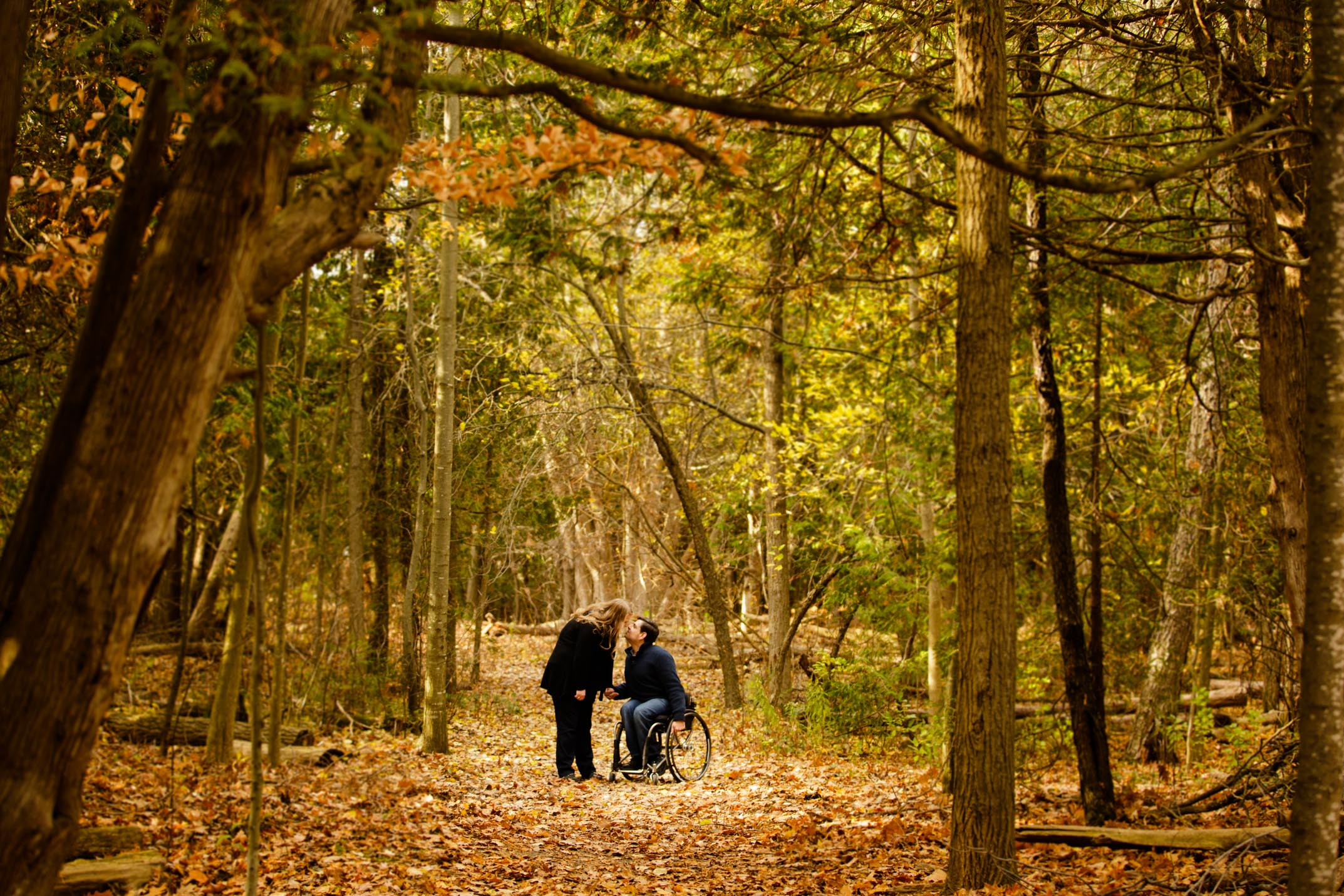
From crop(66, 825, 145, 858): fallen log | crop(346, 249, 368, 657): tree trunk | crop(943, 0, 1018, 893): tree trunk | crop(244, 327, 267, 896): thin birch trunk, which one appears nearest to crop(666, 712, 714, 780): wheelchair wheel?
crop(943, 0, 1018, 893): tree trunk

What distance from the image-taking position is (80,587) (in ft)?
9.06

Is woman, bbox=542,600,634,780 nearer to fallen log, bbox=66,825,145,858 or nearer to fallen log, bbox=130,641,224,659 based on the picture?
fallen log, bbox=66,825,145,858

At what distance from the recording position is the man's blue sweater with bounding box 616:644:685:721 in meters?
10.4

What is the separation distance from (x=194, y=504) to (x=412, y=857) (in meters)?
2.96

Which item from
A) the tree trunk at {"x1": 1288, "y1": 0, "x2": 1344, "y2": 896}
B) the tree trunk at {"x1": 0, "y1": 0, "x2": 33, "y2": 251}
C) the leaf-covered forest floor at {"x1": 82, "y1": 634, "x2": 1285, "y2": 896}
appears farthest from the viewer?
the leaf-covered forest floor at {"x1": 82, "y1": 634, "x2": 1285, "y2": 896}

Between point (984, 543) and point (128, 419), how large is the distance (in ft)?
14.7

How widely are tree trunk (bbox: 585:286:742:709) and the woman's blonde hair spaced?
5.00 m

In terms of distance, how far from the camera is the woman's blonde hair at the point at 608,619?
10484mm

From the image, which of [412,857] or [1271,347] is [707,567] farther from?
[1271,347]

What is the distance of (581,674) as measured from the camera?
10.5 meters

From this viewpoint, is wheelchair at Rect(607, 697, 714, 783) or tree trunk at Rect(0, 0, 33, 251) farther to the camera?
wheelchair at Rect(607, 697, 714, 783)

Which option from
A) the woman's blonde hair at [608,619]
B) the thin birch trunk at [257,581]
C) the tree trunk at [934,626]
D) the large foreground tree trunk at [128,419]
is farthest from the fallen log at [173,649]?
the large foreground tree trunk at [128,419]

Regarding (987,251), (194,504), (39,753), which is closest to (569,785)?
(194,504)

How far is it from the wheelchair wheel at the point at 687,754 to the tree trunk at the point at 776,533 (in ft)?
8.59
